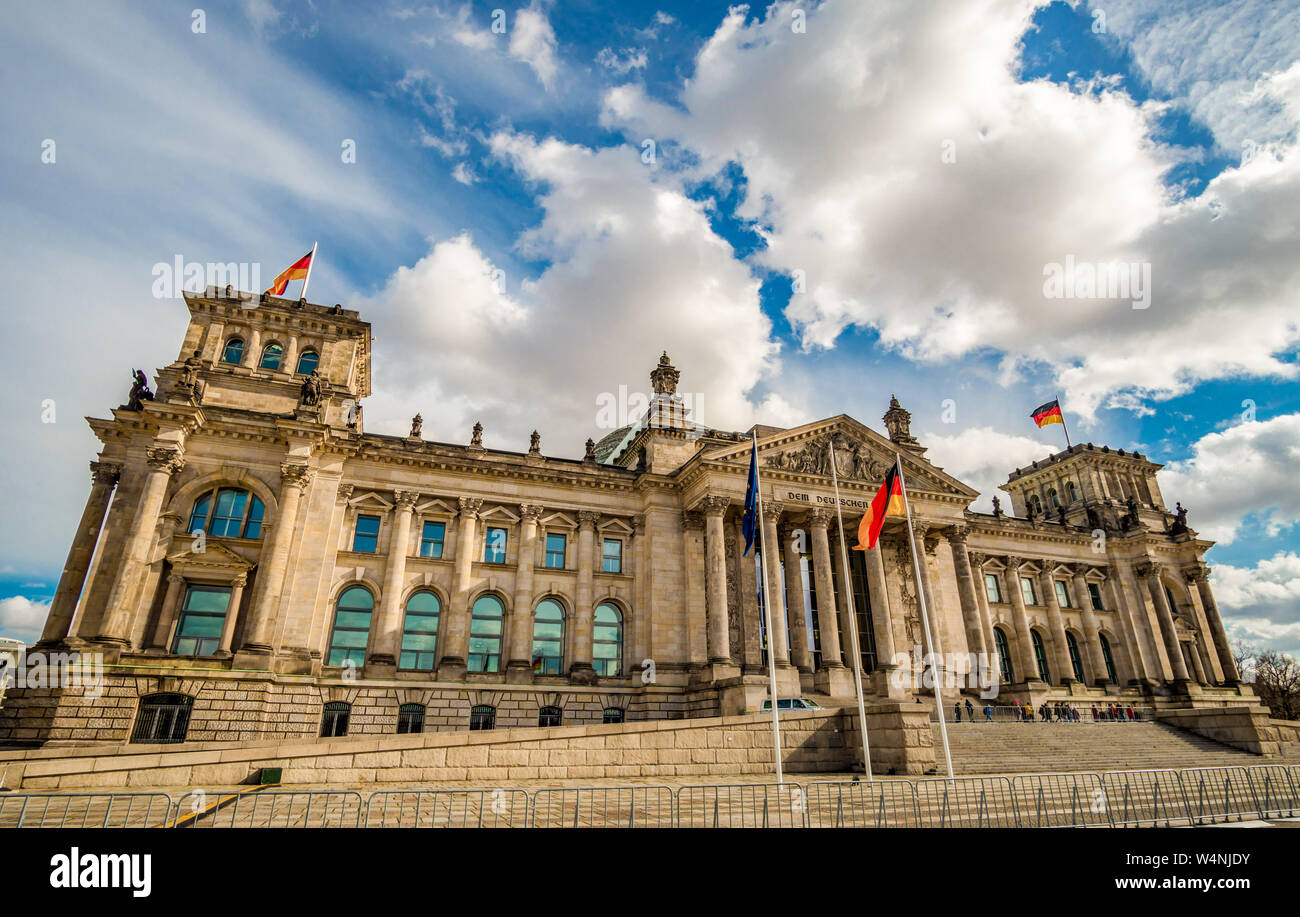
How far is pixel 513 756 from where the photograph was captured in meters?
21.5

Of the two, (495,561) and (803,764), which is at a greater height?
(495,561)

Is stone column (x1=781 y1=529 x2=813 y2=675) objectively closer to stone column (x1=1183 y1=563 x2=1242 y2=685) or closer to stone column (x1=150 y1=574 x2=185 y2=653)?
stone column (x1=150 y1=574 x2=185 y2=653)

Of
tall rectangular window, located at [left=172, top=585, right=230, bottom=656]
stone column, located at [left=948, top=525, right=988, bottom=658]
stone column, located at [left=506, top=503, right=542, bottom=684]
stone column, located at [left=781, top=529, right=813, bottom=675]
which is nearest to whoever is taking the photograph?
tall rectangular window, located at [left=172, top=585, right=230, bottom=656]

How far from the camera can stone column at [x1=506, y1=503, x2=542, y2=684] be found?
114 ft

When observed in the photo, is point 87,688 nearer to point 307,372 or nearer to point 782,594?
point 307,372

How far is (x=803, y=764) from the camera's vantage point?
2473 centimetres

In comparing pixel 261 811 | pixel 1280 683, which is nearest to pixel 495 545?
pixel 261 811

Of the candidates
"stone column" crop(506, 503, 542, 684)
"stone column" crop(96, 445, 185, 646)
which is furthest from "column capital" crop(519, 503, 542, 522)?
"stone column" crop(96, 445, 185, 646)

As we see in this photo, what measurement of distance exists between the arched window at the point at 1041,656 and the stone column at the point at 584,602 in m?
32.2

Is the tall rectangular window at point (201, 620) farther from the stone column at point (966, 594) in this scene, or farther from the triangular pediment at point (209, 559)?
the stone column at point (966, 594)

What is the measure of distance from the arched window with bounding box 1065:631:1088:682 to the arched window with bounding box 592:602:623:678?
33.5 metres
